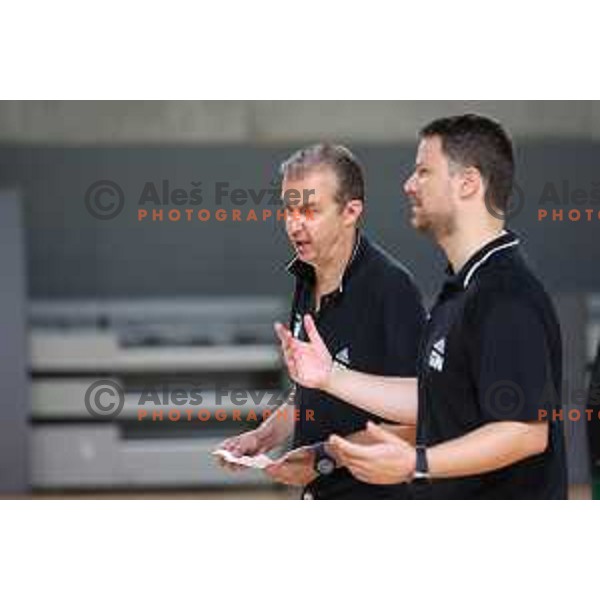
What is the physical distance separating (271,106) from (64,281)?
826 millimetres

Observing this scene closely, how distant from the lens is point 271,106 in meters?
3.11

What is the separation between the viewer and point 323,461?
115 inches

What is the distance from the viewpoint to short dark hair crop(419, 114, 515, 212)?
269 cm

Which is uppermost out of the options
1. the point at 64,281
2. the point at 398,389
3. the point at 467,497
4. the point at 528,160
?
the point at 528,160

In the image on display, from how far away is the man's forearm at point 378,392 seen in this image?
9.37 ft

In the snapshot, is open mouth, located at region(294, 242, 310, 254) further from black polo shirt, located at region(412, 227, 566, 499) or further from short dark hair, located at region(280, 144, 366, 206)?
black polo shirt, located at region(412, 227, 566, 499)

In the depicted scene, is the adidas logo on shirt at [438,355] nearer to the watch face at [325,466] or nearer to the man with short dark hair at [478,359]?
the man with short dark hair at [478,359]

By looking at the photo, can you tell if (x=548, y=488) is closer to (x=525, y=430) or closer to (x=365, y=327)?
(x=525, y=430)

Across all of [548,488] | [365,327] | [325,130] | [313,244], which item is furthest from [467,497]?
[325,130]
